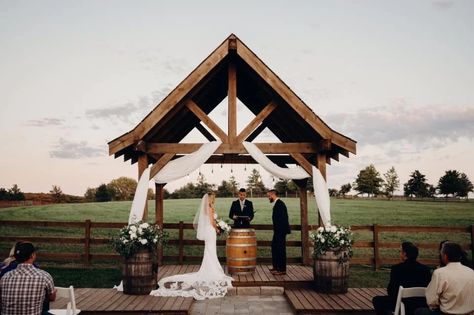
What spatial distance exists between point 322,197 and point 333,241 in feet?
4.70

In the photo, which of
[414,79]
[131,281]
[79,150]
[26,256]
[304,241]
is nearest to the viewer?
[26,256]

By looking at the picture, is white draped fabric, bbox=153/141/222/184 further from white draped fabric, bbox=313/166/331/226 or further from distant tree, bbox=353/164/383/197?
distant tree, bbox=353/164/383/197

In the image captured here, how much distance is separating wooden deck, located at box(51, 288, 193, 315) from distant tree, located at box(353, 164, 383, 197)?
8401 centimetres

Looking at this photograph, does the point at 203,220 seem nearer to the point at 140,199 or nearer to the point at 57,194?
the point at 140,199

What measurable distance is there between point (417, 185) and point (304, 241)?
86327 millimetres

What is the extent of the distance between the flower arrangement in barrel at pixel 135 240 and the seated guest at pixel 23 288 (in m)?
3.79

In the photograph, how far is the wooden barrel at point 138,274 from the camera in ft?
27.8

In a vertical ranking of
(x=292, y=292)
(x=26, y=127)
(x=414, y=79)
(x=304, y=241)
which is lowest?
(x=292, y=292)

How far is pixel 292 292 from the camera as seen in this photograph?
877cm

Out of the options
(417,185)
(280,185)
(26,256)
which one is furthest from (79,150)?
(417,185)

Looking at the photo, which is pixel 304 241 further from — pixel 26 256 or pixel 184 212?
pixel 184 212

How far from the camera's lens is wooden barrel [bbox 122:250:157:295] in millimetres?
8461

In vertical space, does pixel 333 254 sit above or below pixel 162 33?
below

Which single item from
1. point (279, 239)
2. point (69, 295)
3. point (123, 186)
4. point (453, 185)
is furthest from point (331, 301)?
point (453, 185)
